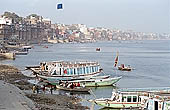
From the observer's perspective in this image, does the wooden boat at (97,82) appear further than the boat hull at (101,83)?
No

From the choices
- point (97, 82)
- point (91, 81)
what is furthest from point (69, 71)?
point (97, 82)

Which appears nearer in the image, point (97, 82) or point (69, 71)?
point (97, 82)

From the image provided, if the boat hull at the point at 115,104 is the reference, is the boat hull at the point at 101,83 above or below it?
below

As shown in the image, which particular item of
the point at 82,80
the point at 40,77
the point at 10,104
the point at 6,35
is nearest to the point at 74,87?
the point at 82,80

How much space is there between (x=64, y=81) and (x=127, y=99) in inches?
509

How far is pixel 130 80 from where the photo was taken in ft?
161

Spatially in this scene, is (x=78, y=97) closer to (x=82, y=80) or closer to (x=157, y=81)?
(x=82, y=80)

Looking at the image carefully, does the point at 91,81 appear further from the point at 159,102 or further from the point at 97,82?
the point at 159,102

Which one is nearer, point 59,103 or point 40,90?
point 59,103

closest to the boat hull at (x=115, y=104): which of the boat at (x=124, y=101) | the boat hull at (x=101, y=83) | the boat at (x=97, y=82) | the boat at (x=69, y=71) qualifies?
the boat at (x=124, y=101)

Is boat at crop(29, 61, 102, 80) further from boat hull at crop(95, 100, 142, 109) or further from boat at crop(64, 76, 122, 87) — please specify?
boat hull at crop(95, 100, 142, 109)

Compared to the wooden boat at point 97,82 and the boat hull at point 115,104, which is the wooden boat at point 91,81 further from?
the boat hull at point 115,104

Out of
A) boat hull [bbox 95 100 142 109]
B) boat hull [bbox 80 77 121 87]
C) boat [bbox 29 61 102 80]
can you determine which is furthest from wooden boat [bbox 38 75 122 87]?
boat hull [bbox 95 100 142 109]

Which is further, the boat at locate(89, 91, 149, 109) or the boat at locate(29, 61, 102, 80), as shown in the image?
the boat at locate(29, 61, 102, 80)
